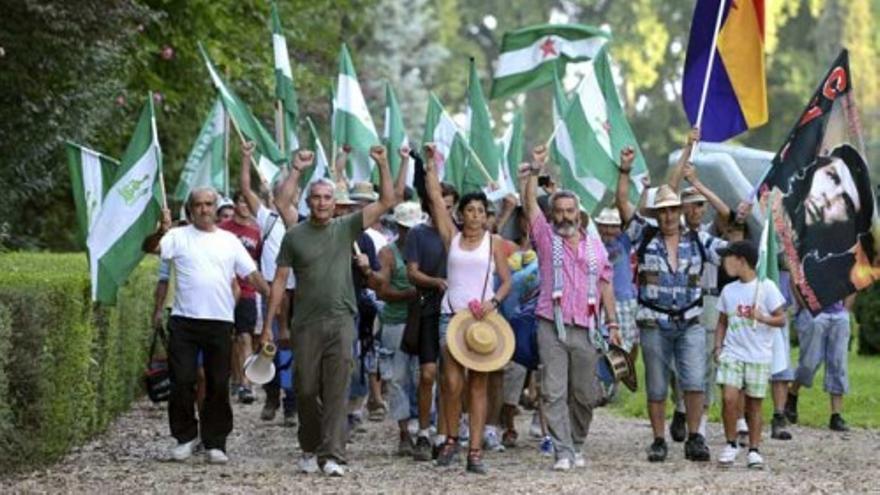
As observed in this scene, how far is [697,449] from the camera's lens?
1387 centimetres

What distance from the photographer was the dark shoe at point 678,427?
611 inches

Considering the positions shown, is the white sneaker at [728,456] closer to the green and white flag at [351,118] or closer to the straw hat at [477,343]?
the straw hat at [477,343]

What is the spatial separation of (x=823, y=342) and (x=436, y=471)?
4.62m

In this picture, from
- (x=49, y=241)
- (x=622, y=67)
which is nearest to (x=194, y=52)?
(x=49, y=241)

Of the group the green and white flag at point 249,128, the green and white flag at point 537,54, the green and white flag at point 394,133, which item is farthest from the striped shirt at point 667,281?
the green and white flag at point 394,133

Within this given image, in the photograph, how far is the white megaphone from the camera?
13.3 m

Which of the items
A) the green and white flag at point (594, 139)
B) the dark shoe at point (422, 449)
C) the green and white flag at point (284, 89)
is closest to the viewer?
the dark shoe at point (422, 449)

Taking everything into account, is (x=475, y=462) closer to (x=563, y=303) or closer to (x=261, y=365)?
(x=563, y=303)

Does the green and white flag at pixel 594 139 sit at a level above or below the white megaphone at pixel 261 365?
above

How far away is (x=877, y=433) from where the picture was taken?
16.2m

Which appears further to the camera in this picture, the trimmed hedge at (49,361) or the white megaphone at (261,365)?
the white megaphone at (261,365)

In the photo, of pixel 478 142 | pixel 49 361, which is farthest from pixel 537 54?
pixel 49 361

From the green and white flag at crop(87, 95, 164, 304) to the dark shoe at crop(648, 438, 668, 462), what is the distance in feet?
12.3

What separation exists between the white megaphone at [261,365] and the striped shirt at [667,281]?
249cm
